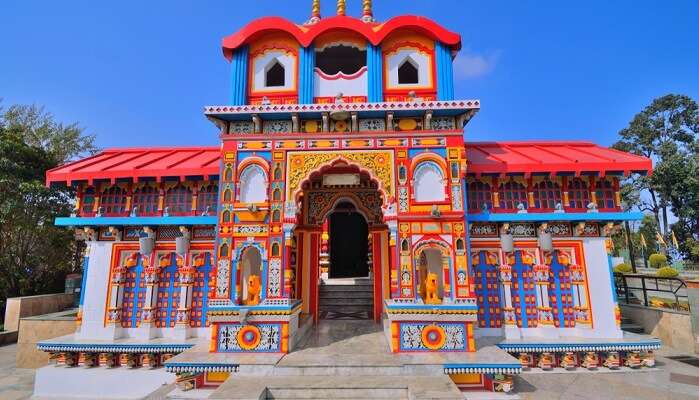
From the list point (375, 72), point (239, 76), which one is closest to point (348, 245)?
point (375, 72)

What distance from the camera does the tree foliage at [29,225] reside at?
45.6ft

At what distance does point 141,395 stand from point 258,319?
A: 3.54 metres

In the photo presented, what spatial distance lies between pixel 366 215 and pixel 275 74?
14.8 feet

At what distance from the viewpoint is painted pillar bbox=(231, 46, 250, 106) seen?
765cm

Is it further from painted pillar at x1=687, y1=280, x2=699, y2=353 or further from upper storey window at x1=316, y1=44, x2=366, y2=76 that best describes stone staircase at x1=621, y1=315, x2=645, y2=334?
upper storey window at x1=316, y1=44, x2=366, y2=76

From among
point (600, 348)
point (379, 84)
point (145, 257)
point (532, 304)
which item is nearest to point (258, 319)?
point (145, 257)

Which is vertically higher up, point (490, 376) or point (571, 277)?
point (571, 277)

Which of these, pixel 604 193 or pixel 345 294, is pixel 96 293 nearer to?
pixel 345 294

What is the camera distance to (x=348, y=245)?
15.4 metres

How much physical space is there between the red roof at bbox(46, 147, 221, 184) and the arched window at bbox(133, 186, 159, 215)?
498mm

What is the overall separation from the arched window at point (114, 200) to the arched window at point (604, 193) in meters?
12.0

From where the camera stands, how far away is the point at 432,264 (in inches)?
328

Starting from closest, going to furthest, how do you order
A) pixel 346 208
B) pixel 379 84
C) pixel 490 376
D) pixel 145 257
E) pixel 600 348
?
pixel 490 376
pixel 600 348
pixel 379 84
pixel 145 257
pixel 346 208

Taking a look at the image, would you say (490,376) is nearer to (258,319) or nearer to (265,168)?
(258,319)
